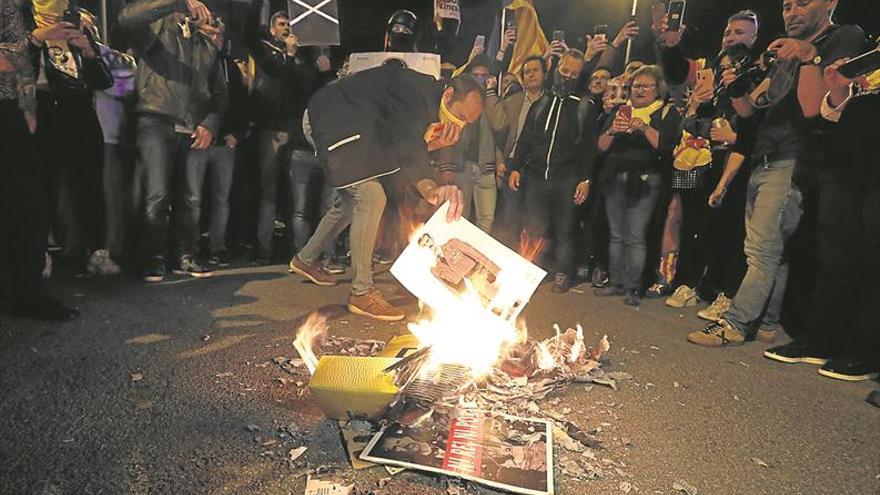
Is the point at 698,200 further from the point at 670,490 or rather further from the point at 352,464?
the point at 352,464

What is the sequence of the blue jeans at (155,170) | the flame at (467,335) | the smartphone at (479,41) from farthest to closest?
the smartphone at (479,41) → the blue jeans at (155,170) → the flame at (467,335)

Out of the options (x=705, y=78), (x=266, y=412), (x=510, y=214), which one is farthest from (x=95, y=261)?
(x=705, y=78)

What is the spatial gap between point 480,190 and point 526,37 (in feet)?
5.44

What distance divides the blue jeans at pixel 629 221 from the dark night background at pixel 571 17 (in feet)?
3.86

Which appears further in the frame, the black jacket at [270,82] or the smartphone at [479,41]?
the smartphone at [479,41]

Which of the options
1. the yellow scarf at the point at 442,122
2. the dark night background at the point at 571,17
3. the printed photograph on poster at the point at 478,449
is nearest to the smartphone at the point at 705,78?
the dark night background at the point at 571,17

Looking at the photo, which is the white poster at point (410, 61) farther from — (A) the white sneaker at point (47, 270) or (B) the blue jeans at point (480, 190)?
(A) the white sneaker at point (47, 270)

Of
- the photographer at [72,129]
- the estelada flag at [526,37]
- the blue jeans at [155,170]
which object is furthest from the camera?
the estelada flag at [526,37]

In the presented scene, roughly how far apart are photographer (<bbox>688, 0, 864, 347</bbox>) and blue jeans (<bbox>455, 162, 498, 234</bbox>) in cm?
217

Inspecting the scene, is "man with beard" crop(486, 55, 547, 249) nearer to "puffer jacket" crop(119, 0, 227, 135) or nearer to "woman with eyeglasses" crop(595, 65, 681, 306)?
"woman with eyeglasses" crop(595, 65, 681, 306)

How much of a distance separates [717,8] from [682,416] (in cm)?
360

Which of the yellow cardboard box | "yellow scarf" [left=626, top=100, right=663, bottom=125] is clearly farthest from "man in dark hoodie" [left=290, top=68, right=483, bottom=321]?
"yellow scarf" [left=626, top=100, right=663, bottom=125]

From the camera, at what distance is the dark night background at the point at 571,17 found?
4.04 metres

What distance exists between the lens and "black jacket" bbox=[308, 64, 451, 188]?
3.47 m
